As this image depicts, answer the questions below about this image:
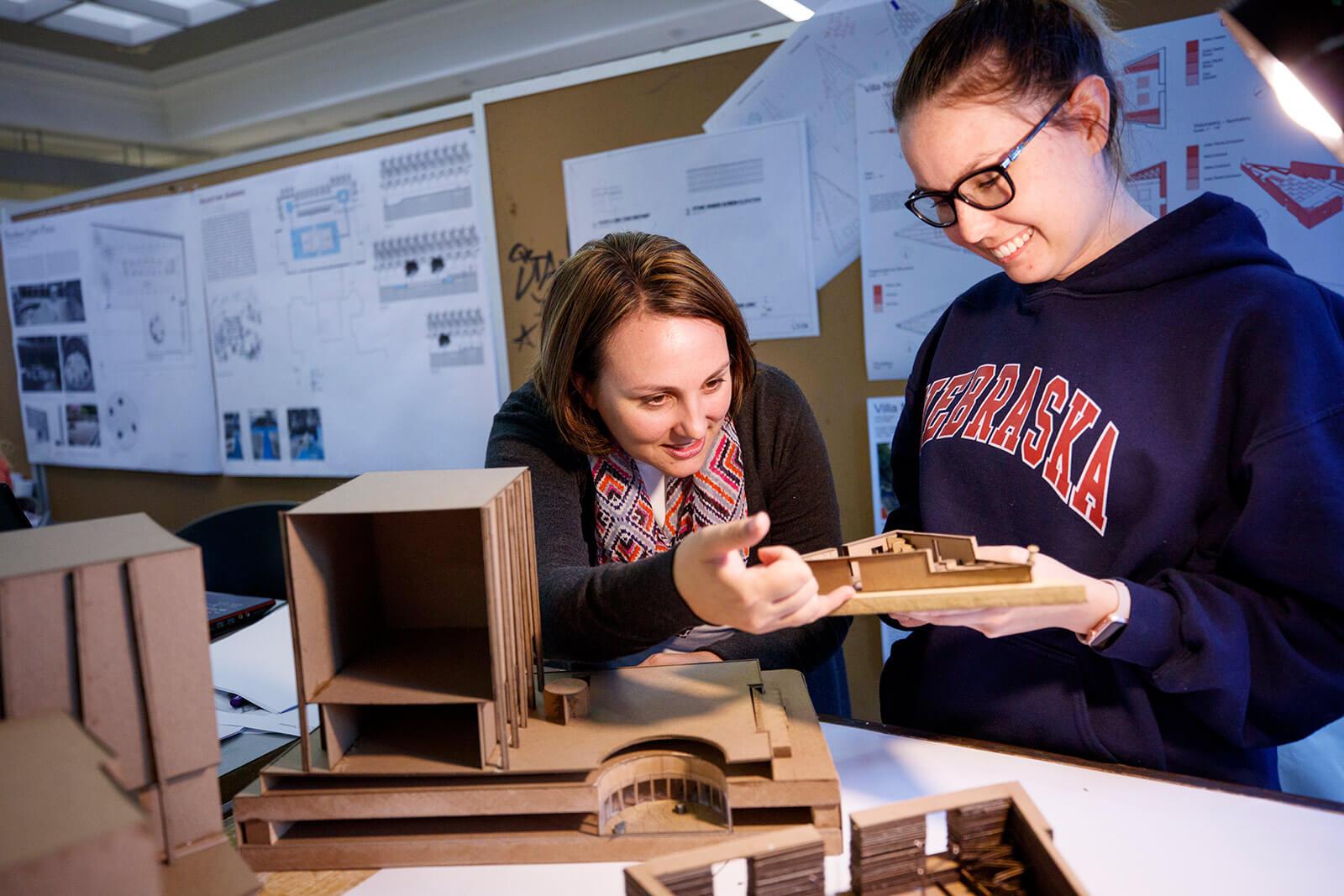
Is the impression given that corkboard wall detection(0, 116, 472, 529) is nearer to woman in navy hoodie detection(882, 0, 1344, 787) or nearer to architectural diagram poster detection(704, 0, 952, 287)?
architectural diagram poster detection(704, 0, 952, 287)

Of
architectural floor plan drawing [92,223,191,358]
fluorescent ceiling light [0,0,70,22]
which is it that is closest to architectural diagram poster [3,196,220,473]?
architectural floor plan drawing [92,223,191,358]

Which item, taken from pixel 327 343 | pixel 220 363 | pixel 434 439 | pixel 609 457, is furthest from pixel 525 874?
pixel 220 363

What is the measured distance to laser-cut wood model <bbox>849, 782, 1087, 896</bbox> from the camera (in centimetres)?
66

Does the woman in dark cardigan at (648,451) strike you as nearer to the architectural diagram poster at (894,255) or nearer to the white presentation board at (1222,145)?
the architectural diagram poster at (894,255)

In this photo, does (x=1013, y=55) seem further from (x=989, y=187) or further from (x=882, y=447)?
(x=882, y=447)

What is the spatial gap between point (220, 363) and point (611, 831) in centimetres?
320

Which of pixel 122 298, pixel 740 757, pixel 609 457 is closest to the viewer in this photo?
pixel 740 757

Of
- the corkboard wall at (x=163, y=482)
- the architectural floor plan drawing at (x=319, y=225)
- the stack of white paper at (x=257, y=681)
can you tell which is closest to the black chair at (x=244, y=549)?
the stack of white paper at (x=257, y=681)

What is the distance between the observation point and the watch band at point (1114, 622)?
91 cm

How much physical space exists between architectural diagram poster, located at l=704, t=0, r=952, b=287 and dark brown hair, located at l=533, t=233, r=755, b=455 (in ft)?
3.25

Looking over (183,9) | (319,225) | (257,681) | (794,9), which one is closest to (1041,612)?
(257,681)

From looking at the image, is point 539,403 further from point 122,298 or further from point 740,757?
point 122,298

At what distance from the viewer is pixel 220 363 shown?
3449mm

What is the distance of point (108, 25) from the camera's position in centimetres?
446
